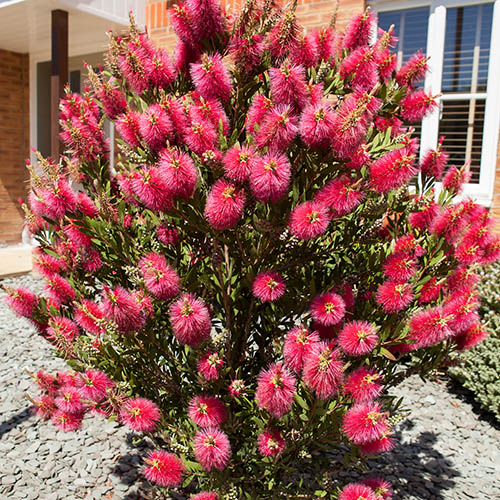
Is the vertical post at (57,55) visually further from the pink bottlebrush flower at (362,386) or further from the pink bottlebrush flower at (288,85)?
the pink bottlebrush flower at (362,386)

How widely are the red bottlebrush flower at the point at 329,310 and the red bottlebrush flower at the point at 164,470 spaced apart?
2.44 ft

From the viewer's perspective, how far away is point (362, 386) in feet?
5.15

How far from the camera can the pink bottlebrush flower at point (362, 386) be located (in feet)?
5.09

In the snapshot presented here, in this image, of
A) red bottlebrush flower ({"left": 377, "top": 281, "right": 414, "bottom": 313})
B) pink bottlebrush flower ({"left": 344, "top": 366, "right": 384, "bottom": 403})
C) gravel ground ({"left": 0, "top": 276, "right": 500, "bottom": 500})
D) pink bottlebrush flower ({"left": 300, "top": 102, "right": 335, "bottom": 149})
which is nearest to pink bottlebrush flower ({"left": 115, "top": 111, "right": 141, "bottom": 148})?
pink bottlebrush flower ({"left": 300, "top": 102, "right": 335, "bottom": 149})

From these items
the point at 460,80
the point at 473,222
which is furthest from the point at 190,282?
the point at 460,80

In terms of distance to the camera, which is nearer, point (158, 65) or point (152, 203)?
point (152, 203)

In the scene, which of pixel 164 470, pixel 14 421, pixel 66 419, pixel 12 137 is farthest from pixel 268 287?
pixel 12 137

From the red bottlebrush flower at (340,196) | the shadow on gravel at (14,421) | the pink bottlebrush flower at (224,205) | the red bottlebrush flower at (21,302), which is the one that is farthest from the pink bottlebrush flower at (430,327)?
the shadow on gravel at (14,421)

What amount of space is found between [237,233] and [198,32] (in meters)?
0.69

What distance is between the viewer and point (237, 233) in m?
1.62

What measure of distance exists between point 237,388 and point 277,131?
0.88m

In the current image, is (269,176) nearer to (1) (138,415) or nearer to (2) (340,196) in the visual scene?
(2) (340,196)

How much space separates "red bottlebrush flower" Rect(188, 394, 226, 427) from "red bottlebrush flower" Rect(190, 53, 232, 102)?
101 centimetres

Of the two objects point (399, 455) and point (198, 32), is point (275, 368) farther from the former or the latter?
point (399, 455)
